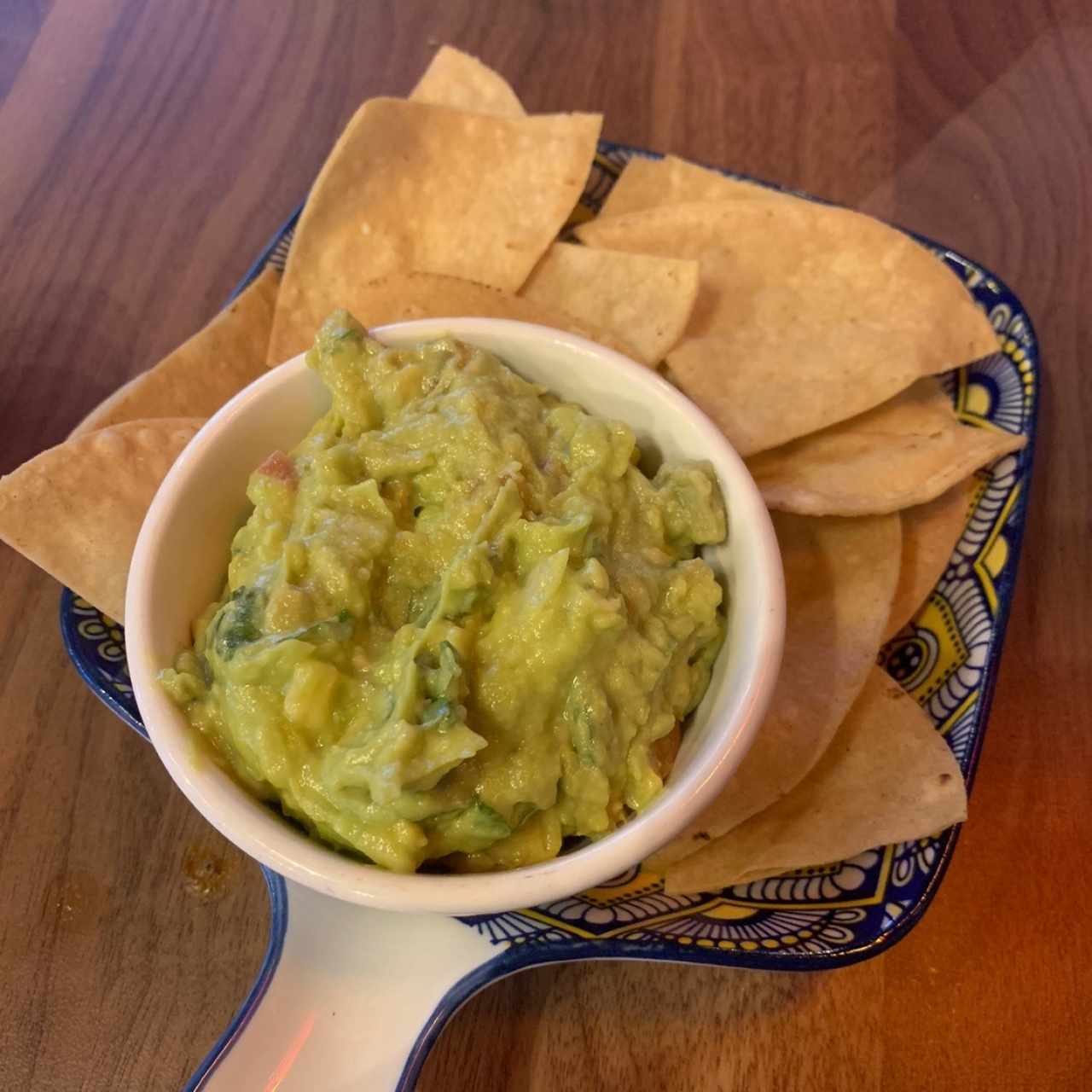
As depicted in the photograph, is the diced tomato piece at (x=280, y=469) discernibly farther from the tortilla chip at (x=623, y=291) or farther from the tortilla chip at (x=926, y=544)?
the tortilla chip at (x=926, y=544)

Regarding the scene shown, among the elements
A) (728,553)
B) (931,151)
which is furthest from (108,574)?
(931,151)

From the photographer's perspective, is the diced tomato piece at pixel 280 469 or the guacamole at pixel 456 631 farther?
the diced tomato piece at pixel 280 469

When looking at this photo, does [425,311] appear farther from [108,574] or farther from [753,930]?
[753,930]

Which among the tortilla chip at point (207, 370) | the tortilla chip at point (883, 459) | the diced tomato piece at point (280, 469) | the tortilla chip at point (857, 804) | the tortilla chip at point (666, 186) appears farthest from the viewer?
the tortilla chip at point (666, 186)

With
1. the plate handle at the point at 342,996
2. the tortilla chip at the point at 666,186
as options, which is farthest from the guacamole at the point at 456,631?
the tortilla chip at the point at 666,186

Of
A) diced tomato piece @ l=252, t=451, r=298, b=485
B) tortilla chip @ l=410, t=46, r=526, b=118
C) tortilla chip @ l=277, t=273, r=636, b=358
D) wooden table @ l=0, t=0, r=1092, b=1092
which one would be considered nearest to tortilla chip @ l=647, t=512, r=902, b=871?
wooden table @ l=0, t=0, r=1092, b=1092

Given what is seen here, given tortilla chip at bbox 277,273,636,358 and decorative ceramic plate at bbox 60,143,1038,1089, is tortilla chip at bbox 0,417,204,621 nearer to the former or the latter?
decorative ceramic plate at bbox 60,143,1038,1089
